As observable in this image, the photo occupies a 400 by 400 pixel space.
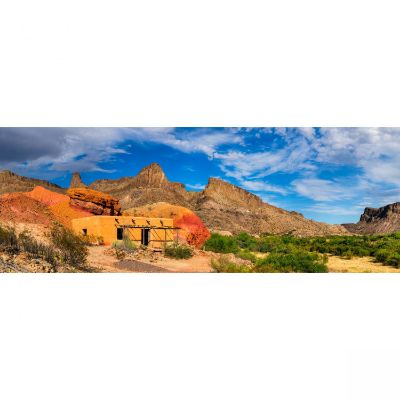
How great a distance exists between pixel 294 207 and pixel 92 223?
5.06 m

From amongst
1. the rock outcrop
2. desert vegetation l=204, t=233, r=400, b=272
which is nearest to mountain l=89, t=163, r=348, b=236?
the rock outcrop

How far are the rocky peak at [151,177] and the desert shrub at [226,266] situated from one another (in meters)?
2.33

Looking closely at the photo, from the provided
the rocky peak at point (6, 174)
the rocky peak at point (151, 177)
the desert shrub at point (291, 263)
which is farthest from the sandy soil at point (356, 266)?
the rocky peak at point (6, 174)

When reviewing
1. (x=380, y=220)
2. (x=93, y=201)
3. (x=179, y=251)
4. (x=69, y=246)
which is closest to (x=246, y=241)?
(x=179, y=251)

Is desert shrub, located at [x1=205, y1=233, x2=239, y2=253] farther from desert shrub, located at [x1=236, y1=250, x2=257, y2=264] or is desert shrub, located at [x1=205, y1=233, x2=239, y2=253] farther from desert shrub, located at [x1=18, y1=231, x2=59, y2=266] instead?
desert shrub, located at [x1=18, y1=231, x2=59, y2=266]

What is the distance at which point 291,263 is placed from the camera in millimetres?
10594

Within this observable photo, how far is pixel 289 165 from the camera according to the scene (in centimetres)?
1095

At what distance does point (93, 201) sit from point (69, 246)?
141cm

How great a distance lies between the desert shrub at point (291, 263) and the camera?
10.5 m

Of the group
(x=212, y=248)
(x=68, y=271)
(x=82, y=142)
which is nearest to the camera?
(x=68, y=271)

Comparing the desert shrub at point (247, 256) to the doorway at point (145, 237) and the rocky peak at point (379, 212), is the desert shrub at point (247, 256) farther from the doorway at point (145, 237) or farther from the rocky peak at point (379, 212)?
the rocky peak at point (379, 212)

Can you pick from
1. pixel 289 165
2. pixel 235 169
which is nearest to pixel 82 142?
pixel 235 169

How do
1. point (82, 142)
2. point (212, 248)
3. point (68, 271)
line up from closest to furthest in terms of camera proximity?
1. point (68, 271)
2. point (82, 142)
3. point (212, 248)
